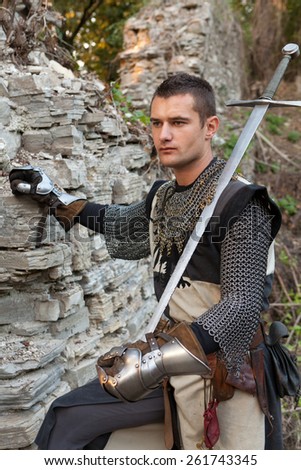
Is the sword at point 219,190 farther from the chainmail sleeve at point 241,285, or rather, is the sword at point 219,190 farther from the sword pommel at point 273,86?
the chainmail sleeve at point 241,285

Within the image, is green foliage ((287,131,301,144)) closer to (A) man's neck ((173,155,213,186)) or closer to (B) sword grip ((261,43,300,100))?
(B) sword grip ((261,43,300,100))

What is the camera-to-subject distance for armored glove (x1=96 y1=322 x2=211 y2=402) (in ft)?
6.34

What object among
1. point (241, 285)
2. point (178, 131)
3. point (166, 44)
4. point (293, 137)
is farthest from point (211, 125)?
point (293, 137)

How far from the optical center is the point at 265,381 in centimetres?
238

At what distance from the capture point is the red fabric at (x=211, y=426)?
222 cm

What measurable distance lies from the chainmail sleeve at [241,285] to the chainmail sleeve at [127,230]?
0.76 m

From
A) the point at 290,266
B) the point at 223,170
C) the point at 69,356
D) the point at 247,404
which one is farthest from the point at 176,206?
the point at 290,266

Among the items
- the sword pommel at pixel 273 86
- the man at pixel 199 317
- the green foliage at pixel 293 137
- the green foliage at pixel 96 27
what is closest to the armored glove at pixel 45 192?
the man at pixel 199 317

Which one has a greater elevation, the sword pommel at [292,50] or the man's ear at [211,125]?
the sword pommel at [292,50]

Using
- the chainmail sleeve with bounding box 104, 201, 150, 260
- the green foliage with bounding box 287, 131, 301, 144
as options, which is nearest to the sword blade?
the chainmail sleeve with bounding box 104, 201, 150, 260

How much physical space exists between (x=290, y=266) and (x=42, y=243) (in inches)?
194

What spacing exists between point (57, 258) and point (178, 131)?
108cm

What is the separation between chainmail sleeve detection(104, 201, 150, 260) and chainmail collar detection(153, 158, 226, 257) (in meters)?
0.31

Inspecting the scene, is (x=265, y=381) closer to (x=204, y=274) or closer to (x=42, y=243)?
(x=204, y=274)
